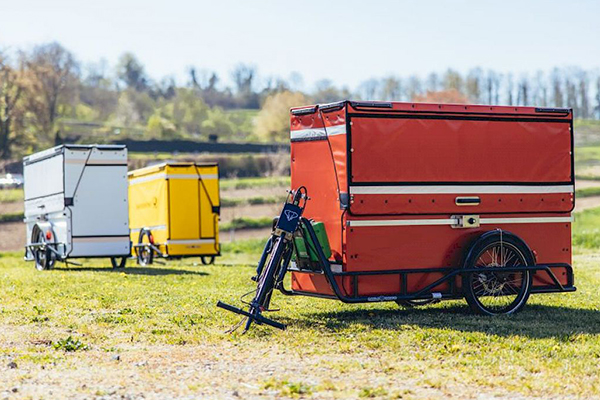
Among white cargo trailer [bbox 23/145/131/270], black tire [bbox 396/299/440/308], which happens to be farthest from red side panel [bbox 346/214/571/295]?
white cargo trailer [bbox 23/145/131/270]

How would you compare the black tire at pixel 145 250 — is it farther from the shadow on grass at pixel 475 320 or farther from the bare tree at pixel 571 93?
the bare tree at pixel 571 93

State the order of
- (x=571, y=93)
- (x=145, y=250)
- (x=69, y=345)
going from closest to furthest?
(x=69, y=345), (x=145, y=250), (x=571, y=93)

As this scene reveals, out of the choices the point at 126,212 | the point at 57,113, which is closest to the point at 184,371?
the point at 126,212

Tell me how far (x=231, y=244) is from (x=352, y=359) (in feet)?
93.6

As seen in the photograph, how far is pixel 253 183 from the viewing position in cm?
6575

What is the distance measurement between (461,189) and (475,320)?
5.25ft

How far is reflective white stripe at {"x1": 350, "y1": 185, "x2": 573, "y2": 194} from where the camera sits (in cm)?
1145

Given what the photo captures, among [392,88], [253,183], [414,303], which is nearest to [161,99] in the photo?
[392,88]

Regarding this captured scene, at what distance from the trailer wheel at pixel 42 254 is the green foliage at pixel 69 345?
13250mm

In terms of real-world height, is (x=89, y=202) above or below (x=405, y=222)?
above

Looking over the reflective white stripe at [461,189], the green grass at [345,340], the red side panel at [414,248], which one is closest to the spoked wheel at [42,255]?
the green grass at [345,340]

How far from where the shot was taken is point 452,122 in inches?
468

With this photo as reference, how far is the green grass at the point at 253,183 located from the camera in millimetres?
62075

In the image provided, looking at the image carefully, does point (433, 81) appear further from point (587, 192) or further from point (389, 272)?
point (389, 272)
